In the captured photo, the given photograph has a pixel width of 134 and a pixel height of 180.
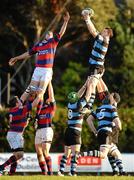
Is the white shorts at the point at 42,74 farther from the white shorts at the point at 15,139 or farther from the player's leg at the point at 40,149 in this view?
the white shorts at the point at 15,139

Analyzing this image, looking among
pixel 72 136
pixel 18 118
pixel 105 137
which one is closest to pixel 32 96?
pixel 18 118

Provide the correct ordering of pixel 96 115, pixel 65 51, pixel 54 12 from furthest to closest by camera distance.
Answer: pixel 65 51, pixel 54 12, pixel 96 115

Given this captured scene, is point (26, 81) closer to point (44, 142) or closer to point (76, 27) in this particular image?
point (76, 27)

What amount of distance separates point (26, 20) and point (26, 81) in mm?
3473

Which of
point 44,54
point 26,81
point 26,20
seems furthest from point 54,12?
point 44,54

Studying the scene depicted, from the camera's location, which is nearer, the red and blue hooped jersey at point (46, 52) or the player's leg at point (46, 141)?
the player's leg at point (46, 141)

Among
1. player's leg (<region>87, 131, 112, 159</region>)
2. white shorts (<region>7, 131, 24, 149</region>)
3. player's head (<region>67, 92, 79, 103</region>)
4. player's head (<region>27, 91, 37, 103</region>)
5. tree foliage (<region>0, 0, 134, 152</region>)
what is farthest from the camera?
tree foliage (<region>0, 0, 134, 152</region>)

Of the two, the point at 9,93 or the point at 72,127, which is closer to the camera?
the point at 72,127

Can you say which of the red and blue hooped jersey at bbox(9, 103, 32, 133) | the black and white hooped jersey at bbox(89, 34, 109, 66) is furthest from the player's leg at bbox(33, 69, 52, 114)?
the black and white hooped jersey at bbox(89, 34, 109, 66)

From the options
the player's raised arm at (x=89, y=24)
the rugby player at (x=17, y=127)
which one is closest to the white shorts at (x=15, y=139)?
the rugby player at (x=17, y=127)

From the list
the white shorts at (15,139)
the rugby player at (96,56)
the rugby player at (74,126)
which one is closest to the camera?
the white shorts at (15,139)

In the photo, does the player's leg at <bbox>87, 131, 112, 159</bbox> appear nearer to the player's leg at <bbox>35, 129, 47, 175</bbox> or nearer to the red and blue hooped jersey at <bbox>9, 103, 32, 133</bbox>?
the player's leg at <bbox>35, 129, 47, 175</bbox>

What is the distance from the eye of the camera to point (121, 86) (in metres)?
42.3

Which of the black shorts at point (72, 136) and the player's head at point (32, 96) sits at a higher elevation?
the player's head at point (32, 96)
